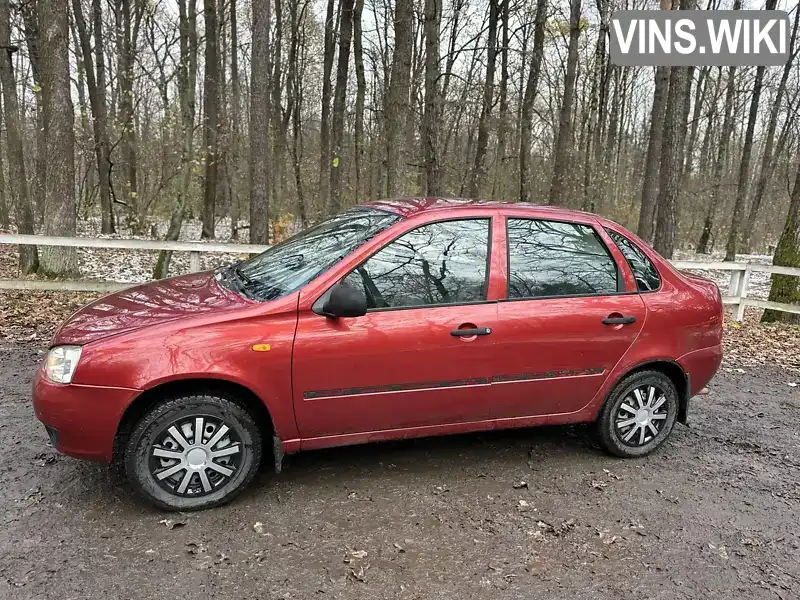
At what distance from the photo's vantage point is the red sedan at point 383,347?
125 inches

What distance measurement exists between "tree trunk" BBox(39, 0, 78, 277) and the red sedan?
6.07m

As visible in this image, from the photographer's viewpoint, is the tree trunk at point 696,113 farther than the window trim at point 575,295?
Yes

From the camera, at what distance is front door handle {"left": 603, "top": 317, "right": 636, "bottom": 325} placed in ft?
13.0

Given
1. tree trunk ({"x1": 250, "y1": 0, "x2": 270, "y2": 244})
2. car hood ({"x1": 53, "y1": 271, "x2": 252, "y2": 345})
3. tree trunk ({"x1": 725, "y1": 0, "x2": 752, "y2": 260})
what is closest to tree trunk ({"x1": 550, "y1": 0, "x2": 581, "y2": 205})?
tree trunk ({"x1": 250, "y1": 0, "x2": 270, "y2": 244})

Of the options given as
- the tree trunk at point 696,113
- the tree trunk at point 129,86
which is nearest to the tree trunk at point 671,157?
the tree trunk at point 129,86

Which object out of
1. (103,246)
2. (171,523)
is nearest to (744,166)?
(103,246)

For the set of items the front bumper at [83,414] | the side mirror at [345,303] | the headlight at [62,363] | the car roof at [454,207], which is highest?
the car roof at [454,207]

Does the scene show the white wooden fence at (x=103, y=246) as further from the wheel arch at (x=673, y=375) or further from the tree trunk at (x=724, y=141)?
the tree trunk at (x=724, y=141)

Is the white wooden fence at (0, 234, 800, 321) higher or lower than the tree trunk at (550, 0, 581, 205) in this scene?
lower

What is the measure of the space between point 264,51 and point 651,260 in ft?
29.5

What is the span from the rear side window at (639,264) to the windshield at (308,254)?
169 centimetres

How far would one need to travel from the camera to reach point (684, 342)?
4250mm

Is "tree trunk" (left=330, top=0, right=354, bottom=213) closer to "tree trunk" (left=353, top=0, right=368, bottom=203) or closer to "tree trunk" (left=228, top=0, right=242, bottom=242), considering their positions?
"tree trunk" (left=353, top=0, right=368, bottom=203)

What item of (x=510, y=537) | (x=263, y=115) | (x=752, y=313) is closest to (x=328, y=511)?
(x=510, y=537)
